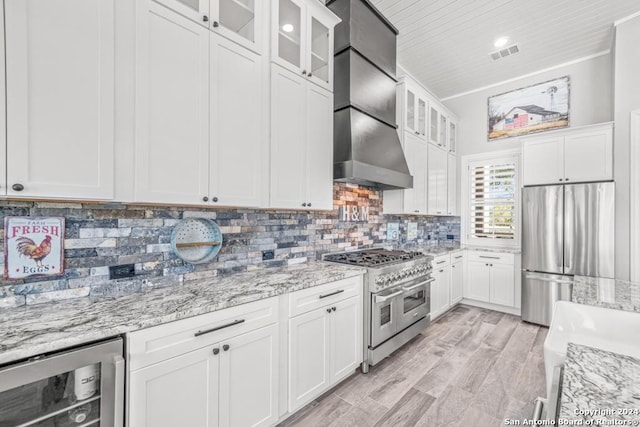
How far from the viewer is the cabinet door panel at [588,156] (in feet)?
10.4

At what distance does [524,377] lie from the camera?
2.40 meters

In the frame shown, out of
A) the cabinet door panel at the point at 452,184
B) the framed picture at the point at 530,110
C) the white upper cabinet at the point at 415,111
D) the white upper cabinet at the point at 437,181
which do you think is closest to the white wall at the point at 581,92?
the framed picture at the point at 530,110

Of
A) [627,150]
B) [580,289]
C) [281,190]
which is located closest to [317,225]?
[281,190]

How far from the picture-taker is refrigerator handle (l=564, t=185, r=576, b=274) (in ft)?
10.9

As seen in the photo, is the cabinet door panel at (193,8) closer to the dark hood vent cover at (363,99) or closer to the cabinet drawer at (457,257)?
the dark hood vent cover at (363,99)

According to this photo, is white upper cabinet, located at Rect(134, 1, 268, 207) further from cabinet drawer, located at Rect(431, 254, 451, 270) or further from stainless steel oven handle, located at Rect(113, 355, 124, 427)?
cabinet drawer, located at Rect(431, 254, 451, 270)

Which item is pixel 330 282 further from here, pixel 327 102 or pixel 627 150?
pixel 627 150

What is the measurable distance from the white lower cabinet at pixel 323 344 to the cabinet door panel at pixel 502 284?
9.13 feet

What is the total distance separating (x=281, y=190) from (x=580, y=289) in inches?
78.6

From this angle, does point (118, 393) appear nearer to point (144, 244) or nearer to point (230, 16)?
point (144, 244)

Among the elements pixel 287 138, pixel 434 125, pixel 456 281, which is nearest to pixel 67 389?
pixel 287 138

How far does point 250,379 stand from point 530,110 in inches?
198

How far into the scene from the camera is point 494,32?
319cm

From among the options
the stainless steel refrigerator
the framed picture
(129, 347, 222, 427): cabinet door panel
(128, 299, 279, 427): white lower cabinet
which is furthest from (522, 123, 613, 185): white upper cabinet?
(129, 347, 222, 427): cabinet door panel
